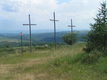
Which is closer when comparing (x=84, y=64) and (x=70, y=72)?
(x=70, y=72)

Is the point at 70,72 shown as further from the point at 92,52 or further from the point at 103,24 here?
the point at 103,24

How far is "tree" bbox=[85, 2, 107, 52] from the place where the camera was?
17500 mm

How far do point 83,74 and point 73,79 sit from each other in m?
1.19

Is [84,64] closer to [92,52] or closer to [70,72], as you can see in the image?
[92,52]

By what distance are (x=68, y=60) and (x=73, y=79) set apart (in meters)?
5.98

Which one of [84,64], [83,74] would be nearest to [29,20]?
[84,64]

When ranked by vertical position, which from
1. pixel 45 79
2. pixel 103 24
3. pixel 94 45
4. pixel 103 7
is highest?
pixel 103 7

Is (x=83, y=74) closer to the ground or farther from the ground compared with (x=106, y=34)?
closer to the ground

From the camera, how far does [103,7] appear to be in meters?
18.3

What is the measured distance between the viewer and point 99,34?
57.2 ft

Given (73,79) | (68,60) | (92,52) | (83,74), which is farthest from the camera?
(68,60)

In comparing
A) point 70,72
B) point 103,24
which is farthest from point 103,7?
point 70,72

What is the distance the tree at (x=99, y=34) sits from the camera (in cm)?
1750

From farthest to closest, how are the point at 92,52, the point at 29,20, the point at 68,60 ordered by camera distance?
the point at 29,20 → the point at 68,60 → the point at 92,52
